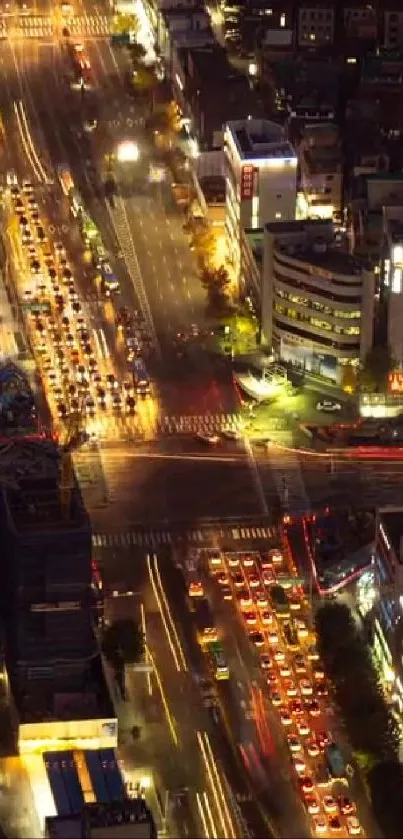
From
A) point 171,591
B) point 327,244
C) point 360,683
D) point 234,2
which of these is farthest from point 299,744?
point 234,2

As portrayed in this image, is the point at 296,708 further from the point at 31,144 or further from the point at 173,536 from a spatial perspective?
the point at 31,144

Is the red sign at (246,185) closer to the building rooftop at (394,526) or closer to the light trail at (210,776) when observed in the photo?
the building rooftop at (394,526)

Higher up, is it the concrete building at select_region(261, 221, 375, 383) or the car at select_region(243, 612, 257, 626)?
the concrete building at select_region(261, 221, 375, 383)

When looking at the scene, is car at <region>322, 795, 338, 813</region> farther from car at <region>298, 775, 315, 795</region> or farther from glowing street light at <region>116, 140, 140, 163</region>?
glowing street light at <region>116, 140, 140, 163</region>

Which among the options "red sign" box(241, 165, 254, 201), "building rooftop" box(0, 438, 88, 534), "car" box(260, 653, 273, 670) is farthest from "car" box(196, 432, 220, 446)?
"car" box(260, 653, 273, 670)

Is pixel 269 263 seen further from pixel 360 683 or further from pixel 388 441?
pixel 360 683

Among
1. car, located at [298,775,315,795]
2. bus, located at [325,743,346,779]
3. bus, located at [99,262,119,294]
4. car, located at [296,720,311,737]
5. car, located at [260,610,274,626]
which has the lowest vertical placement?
car, located at [298,775,315,795]

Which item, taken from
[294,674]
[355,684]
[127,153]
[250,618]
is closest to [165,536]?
[250,618]
